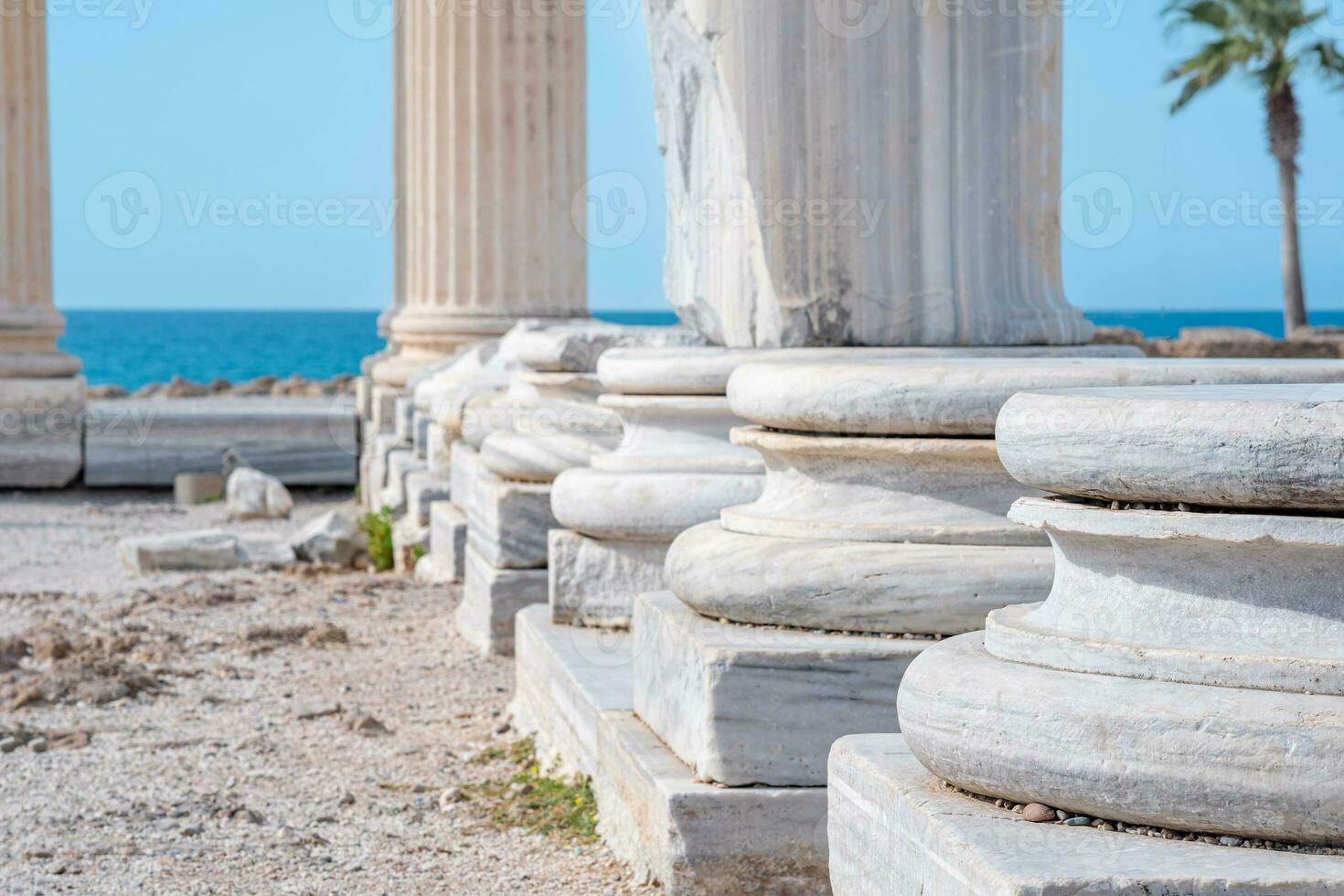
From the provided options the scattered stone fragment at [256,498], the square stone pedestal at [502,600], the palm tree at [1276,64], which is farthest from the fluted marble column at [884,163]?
the palm tree at [1276,64]

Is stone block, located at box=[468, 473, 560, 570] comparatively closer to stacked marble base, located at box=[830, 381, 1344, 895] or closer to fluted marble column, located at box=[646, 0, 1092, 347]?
fluted marble column, located at box=[646, 0, 1092, 347]

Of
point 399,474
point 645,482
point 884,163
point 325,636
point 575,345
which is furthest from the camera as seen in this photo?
point 399,474

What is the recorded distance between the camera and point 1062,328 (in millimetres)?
4703

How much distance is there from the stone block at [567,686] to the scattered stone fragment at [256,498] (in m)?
7.52

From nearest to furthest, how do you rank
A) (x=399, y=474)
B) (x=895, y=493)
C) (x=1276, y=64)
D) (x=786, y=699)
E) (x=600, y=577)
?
(x=786, y=699)
(x=895, y=493)
(x=600, y=577)
(x=399, y=474)
(x=1276, y=64)

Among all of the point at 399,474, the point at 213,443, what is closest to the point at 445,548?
the point at 399,474

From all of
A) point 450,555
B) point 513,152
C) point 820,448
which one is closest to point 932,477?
point 820,448

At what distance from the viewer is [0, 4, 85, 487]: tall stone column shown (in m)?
14.5

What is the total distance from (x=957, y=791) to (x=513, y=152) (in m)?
10.3

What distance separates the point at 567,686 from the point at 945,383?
67.8 inches

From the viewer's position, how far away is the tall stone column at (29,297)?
14453mm

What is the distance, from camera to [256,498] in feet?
42.5

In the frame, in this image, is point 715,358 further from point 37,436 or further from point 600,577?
point 37,436

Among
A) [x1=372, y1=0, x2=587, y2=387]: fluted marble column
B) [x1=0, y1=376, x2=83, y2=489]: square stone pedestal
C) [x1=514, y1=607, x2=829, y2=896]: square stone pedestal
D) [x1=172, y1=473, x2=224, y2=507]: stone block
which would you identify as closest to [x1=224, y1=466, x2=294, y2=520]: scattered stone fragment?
[x1=172, y1=473, x2=224, y2=507]: stone block
